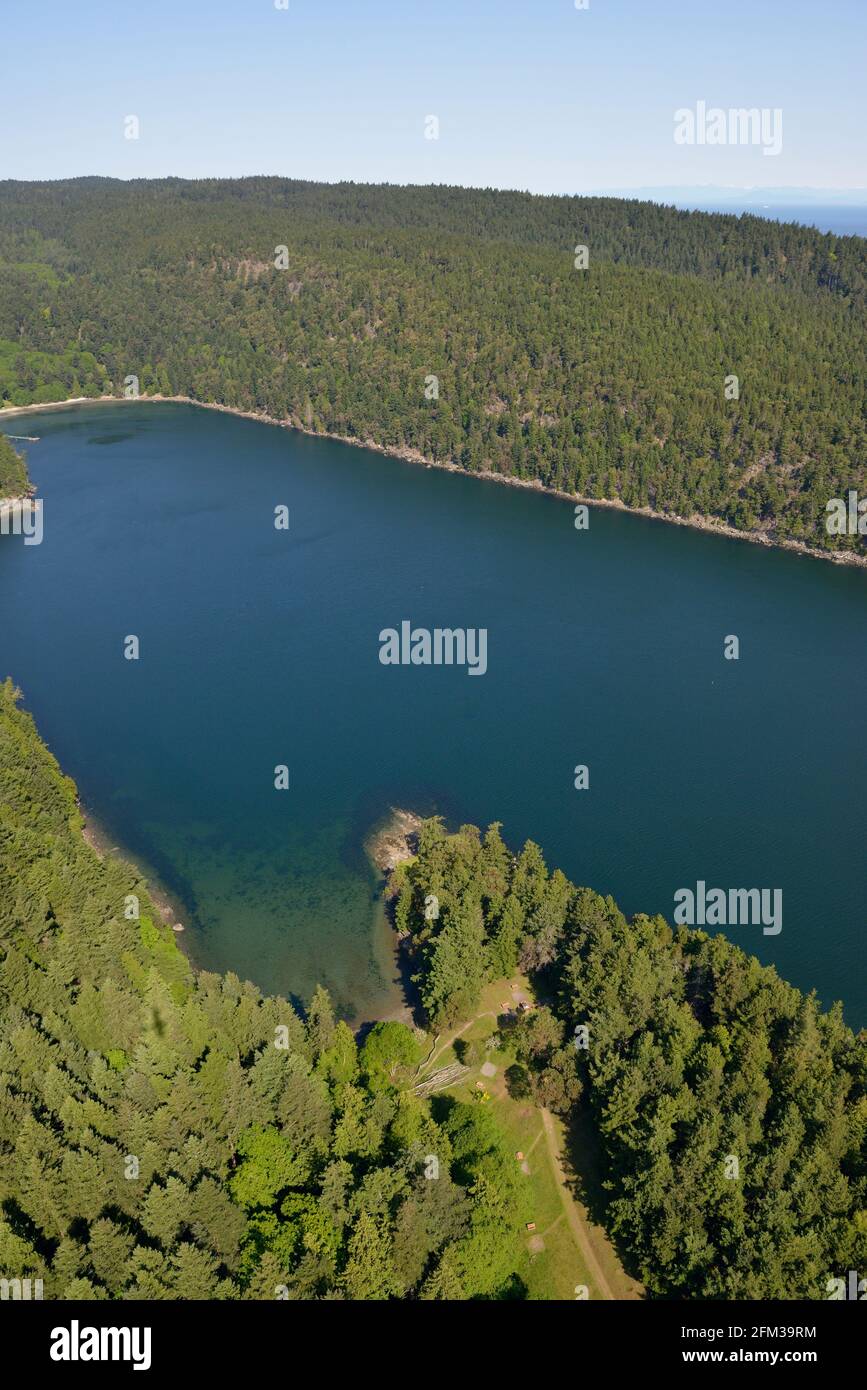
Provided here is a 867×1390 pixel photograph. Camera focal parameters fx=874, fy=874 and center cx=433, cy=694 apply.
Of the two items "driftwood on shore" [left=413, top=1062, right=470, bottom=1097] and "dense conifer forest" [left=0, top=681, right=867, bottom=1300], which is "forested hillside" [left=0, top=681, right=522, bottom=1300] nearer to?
"dense conifer forest" [left=0, top=681, right=867, bottom=1300]

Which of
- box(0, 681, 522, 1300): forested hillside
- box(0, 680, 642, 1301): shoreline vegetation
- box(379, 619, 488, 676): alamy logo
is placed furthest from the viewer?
box(379, 619, 488, 676): alamy logo

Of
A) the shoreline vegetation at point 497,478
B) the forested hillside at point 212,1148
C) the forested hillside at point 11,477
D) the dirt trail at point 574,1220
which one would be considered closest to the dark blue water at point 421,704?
the shoreline vegetation at point 497,478

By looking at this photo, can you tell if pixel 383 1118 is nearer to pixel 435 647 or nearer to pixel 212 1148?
pixel 212 1148

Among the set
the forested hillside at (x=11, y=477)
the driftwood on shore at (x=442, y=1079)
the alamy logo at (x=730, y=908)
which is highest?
the forested hillside at (x=11, y=477)

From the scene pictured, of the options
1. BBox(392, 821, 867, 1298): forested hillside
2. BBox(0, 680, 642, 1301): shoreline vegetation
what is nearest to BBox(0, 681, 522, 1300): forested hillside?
BBox(0, 680, 642, 1301): shoreline vegetation

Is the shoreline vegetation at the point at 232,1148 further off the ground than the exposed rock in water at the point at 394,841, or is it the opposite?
the exposed rock in water at the point at 394,841
